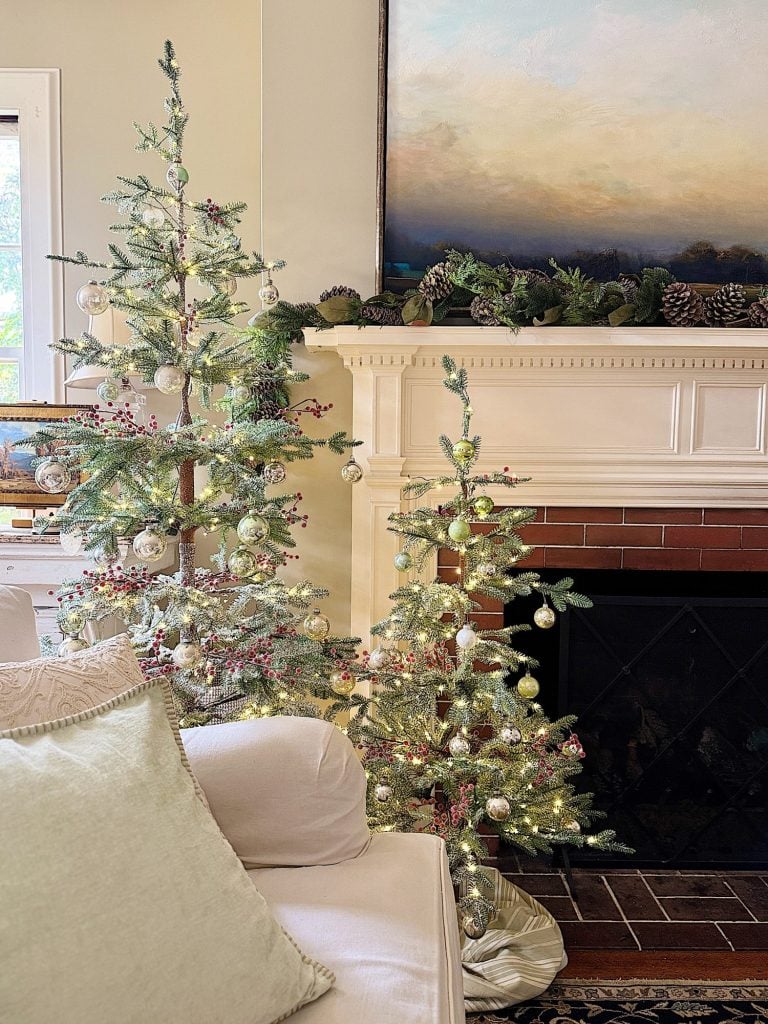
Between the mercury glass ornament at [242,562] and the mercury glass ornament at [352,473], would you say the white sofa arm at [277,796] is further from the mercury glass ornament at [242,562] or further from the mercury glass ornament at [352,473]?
the mercury glass ornament at [352,473]

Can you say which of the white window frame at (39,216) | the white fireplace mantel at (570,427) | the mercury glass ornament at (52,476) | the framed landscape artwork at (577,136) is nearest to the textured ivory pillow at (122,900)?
the mercury glass ornament at (52,476)

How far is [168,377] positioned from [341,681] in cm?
81

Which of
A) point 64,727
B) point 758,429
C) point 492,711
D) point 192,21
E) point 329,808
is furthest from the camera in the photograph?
point 192,21

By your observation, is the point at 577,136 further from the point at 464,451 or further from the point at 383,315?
the point at 464,451

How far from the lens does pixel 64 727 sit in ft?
3.30

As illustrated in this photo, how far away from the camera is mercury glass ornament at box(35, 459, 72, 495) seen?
68.2 inches

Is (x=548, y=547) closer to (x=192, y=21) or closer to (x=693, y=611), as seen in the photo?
(x=693, y=611)

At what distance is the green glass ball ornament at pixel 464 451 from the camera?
6.00 ft

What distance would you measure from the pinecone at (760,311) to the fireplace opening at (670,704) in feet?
2.37

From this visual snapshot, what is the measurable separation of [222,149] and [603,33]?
1248mm

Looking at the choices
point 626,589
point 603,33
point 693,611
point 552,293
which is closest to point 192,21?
point 603,33

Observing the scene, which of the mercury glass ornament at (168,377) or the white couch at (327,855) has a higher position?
the mercury glass ornament at (168,377)

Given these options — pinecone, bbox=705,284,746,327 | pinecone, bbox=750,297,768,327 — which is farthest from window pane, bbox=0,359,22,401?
pinecone, bbox=750,297,768,327

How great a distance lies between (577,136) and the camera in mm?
2318
